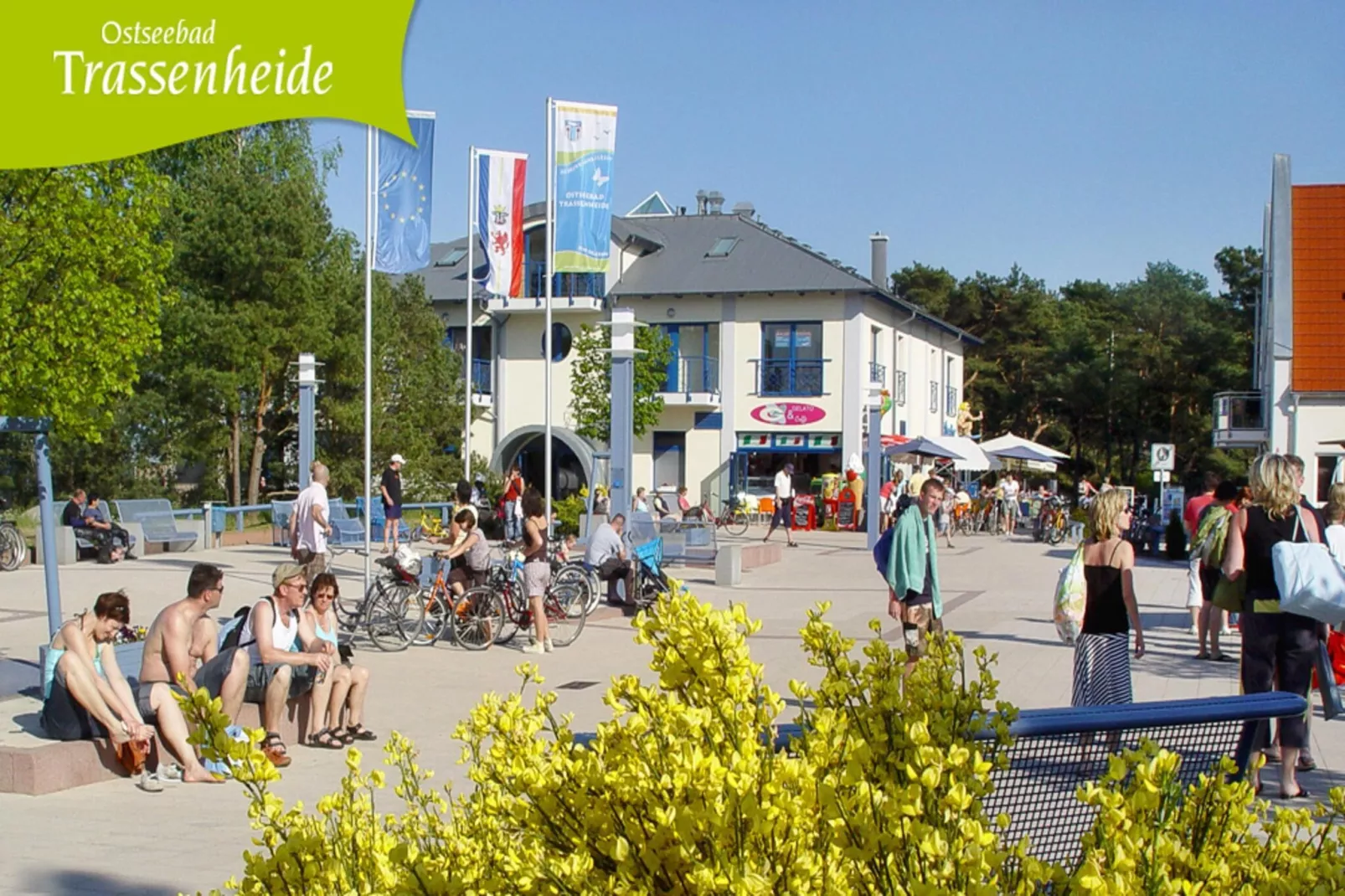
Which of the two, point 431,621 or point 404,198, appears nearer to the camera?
point 431,621

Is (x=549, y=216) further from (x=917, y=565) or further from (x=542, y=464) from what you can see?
(x=542, y=464)

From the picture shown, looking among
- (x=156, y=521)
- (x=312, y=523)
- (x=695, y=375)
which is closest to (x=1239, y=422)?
(x=695, y=375)

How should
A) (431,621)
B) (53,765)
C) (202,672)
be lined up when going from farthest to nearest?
(431,621)
(202,672)
(53,765)

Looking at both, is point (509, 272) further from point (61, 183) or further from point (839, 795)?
point (839, 795)

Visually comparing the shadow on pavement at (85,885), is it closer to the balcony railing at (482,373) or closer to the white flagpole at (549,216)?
the white flagpole at (549,216)

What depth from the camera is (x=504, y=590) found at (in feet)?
45.2

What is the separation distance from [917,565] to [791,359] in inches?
1285

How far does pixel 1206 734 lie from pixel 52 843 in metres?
5.37

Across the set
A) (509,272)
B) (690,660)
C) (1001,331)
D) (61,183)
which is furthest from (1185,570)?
(1001,331)

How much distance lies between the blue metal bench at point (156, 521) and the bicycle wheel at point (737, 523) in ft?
47.7

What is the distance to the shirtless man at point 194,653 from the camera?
804 centimetres

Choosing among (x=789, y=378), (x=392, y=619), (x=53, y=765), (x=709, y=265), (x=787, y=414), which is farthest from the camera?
(x=709, y=265)

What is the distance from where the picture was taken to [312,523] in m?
15.3

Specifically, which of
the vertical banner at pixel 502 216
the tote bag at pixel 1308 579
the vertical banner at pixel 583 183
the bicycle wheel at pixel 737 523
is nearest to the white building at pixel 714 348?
the bicycle wheel at pixel 737 523
